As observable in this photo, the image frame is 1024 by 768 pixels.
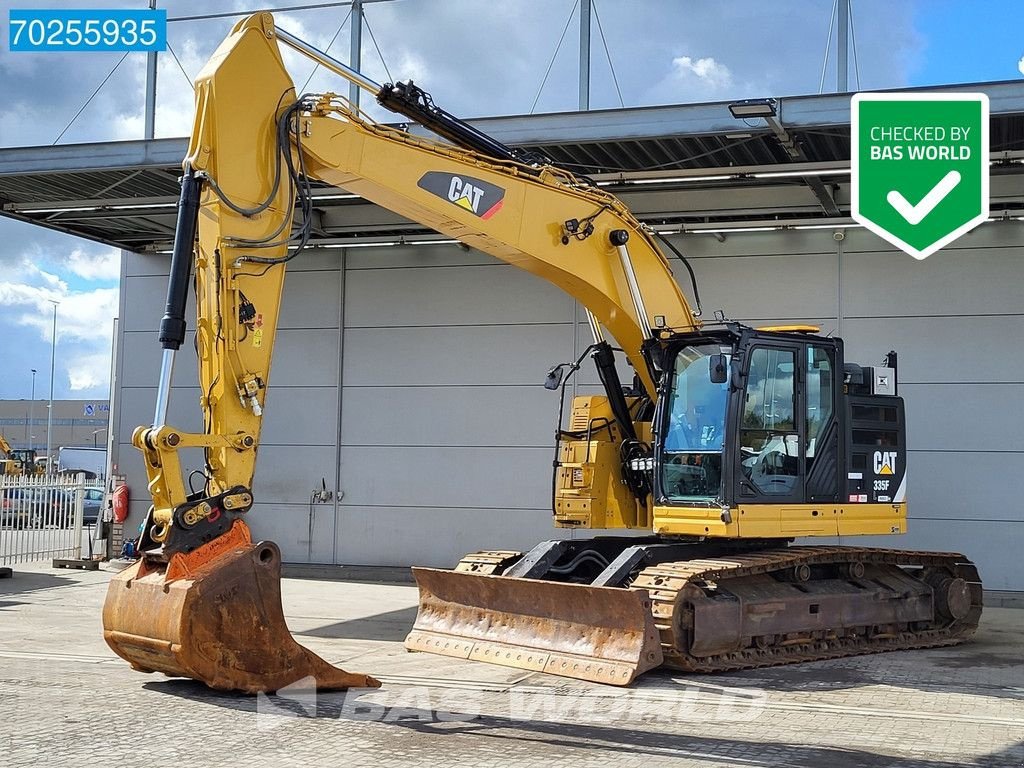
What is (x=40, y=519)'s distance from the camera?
19.6 meters

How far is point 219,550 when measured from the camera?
8.31m

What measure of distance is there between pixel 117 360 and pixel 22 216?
3.01 metres

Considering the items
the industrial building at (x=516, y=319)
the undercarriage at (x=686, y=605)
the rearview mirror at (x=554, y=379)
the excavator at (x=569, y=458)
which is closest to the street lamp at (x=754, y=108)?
the industrial building at (x=516, y=319)

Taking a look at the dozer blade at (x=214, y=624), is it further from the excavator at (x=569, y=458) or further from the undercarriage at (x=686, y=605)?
the undercarriage at (x=686, y=605)

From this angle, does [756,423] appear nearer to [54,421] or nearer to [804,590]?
[804,590]

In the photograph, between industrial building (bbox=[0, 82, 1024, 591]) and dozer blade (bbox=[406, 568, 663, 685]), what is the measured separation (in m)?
6.02

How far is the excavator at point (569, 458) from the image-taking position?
8.37m

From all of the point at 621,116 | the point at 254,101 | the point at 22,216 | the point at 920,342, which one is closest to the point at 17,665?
the point at 254,101

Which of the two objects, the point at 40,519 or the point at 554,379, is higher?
the point at 554,379

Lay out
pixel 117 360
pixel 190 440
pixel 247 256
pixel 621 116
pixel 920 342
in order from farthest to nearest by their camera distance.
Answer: pixel 117 360, pixel 920 342, pixel 621 116, pixel 247 256, pixel 190 440

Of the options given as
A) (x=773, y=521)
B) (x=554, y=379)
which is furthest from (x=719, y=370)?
(x=554, y=379)

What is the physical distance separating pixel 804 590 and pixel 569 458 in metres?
2.60

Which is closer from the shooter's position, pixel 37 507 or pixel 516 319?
pixel 516 319

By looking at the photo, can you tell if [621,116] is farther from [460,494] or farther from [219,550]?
[219,550]
